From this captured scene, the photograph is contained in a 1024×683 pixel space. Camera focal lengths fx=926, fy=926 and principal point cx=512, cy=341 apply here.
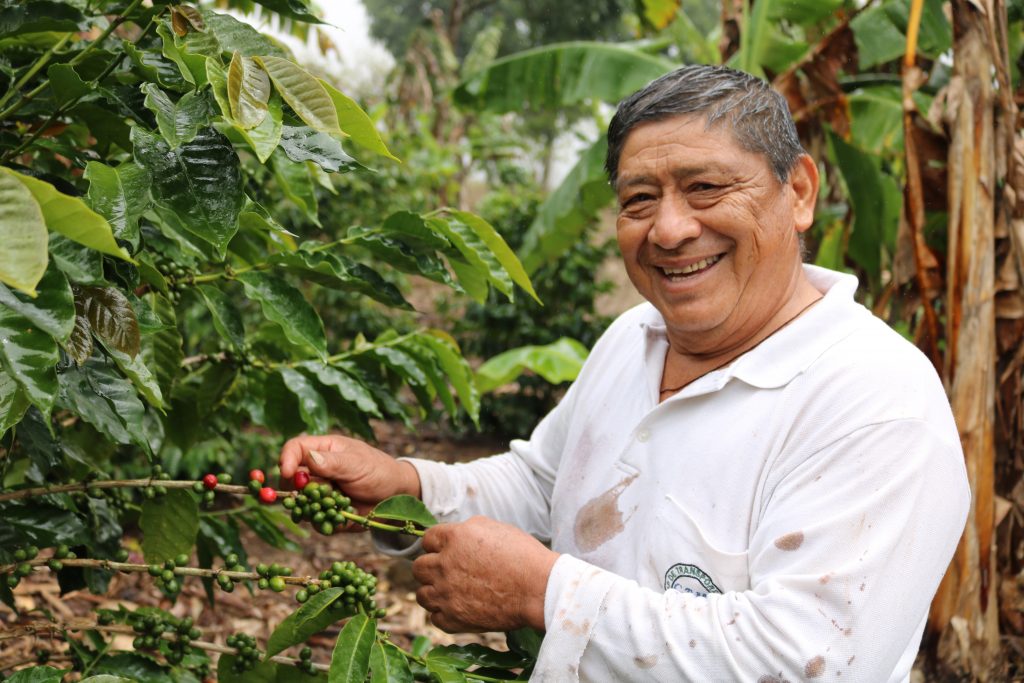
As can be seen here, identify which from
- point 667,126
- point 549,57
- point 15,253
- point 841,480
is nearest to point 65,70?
point 15,253

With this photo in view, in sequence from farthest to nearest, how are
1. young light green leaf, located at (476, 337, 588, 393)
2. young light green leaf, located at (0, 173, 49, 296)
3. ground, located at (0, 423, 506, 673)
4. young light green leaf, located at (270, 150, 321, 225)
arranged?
young light green leaf, located at (476, 337, 588, 393), ground, located at (0, 423, 506, 673), young light green leaf, located at (270, 150, 321, 225), young light green leaf, located at (0, 173, 49, 296)

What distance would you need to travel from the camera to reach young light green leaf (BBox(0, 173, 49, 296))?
81 centimetres

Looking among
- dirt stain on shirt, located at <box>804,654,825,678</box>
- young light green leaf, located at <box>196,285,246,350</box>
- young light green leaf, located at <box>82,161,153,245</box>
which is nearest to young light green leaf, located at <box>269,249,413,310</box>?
young light green leaf, located at <box>196,285,246,350</box>

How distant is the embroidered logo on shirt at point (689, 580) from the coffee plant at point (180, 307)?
10.3 inches

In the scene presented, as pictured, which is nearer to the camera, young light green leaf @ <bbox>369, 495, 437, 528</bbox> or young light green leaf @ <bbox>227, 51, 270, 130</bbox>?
young light green leaf @ <bbox>227, 51, 270, 130</bbox>

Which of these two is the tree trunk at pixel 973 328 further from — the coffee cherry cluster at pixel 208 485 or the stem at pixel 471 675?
the coffee cherry cluster at pixel 208 485

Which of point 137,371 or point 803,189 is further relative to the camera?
point 803,189

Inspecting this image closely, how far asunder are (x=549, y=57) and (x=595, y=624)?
Answer: 4.50 meters

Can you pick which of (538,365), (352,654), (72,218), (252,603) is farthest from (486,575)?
(538,365)

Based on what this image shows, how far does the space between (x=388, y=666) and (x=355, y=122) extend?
2.57 ft

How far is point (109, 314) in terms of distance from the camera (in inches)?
45.7

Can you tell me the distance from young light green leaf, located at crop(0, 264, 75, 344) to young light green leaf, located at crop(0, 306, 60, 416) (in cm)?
1

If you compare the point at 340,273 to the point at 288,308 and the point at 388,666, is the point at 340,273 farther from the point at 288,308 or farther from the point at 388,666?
the point at 388,666

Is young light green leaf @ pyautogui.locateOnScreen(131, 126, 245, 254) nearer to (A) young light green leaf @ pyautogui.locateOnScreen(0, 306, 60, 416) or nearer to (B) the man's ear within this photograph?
(A) young light green leaf @ pyautogui.locateOnScreen(0, 306, 60, 416)
